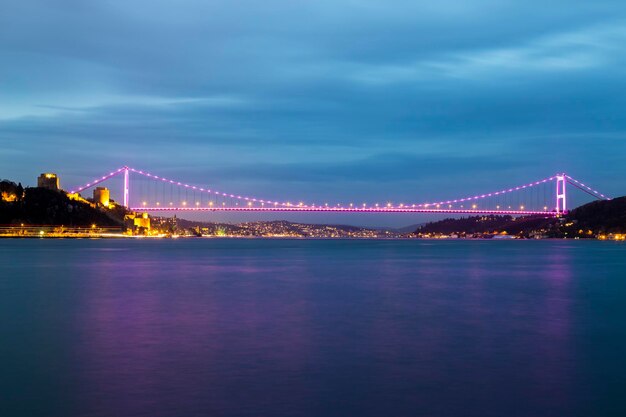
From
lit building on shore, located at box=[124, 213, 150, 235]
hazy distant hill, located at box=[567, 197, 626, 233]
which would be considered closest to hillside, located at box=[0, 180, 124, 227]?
lit building on shore, located at box=[124, 213, 150, 235]

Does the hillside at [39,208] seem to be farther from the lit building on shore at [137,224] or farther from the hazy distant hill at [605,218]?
the hazy distant hill at [605,218]

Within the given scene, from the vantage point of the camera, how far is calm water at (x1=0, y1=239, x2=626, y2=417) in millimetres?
7311

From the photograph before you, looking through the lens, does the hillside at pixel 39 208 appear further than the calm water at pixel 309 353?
Yes

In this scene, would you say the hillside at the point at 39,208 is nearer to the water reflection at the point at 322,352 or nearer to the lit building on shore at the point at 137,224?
the lit building on shore at the point at 137,224

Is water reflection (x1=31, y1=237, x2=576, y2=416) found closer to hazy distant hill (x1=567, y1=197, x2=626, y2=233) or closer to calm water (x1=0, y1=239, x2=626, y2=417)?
calm water (x1=0, y1=239, x2=626, y2=417)

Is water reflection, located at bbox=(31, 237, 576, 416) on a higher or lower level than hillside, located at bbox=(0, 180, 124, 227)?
lower

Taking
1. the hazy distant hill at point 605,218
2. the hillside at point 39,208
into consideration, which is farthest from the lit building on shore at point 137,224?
the hazy distant hill at point 605,218

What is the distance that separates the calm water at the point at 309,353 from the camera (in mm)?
7311

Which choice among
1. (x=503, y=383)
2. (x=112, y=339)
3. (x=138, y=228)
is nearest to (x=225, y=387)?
(x=503, y=383)

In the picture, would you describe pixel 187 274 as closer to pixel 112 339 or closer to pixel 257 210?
pixel 112 339

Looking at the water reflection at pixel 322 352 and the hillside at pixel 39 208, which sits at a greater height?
the hillside at pixel 39 208

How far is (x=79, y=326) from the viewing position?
13.0m

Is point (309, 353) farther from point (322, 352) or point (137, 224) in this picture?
point (137, 224)

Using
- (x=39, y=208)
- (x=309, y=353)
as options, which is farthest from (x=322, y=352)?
(x=39, y=208)
